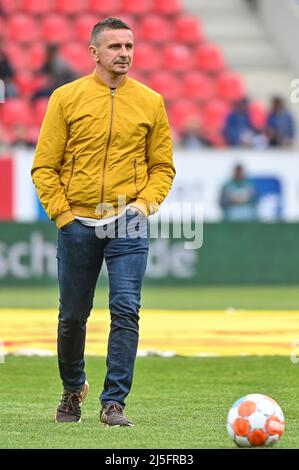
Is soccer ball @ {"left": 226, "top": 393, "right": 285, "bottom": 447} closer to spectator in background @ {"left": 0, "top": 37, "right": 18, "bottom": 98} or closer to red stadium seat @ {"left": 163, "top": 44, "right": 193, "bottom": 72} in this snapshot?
spectator in background @ {"left": 0, "top": 37, "right": 18, "bottom": 98}

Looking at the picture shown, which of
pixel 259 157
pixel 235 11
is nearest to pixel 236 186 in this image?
pixel 259 157

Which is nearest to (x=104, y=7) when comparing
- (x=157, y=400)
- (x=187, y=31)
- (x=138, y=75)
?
(x=187, y=31)

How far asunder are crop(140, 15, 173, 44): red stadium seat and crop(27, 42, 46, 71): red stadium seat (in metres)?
2.70

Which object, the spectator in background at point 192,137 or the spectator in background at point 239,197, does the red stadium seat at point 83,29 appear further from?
the spectator in background at point 239,197

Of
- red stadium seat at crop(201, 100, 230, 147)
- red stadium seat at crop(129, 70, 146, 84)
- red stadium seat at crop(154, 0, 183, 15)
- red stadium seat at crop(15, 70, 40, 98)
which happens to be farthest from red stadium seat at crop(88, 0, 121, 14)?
red stadium seat at crop(15, 70, 40, 98)

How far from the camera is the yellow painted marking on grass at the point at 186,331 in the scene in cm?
1351

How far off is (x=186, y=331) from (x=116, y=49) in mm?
7579

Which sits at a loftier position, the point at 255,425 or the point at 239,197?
the point at 239,197

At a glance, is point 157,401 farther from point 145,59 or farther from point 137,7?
point 137,7

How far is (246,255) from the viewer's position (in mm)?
23750

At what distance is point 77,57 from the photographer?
28562 mm

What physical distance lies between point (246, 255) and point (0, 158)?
4806 mm

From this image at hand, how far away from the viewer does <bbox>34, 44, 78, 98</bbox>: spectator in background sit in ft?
83.3

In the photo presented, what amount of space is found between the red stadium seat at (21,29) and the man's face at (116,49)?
813 inches
